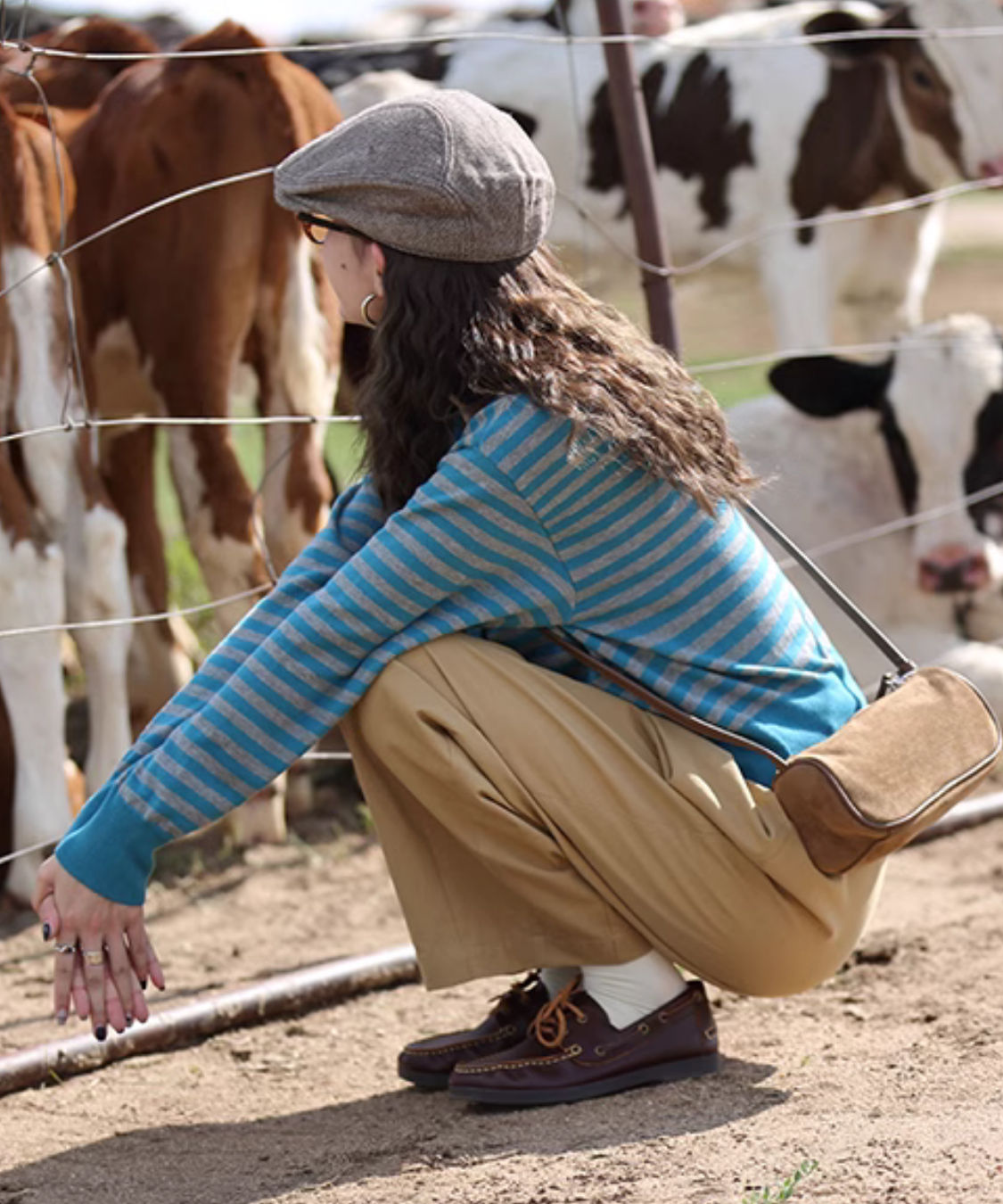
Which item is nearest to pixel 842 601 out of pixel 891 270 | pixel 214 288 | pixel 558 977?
pixel 558 977

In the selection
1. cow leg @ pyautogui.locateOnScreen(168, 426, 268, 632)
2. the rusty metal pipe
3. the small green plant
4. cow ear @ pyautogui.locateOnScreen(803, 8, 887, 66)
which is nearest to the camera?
the small green plant

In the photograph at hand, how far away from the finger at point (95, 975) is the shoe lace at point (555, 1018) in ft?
1.86

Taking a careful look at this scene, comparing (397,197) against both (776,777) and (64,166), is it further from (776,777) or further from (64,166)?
(64,166)

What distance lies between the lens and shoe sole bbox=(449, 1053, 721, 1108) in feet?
8.25

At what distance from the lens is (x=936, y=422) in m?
4.61

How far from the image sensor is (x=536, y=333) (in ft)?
7.96

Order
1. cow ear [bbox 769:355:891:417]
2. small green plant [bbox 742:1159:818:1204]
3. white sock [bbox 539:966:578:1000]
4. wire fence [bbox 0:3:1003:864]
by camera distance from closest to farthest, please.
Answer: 1. small green plant [bbox 742:1159:818:1204]
2. white sock [bbox 539:966:578:1000]
3. wire fence [bbox 0:3:1003:864]
4. cow ear [bbox 769:355:891:417]

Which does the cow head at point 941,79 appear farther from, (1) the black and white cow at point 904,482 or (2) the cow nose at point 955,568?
(2) the cow nose at point 955,568

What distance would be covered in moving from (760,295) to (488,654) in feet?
15.0

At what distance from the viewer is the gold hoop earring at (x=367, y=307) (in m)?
2.48

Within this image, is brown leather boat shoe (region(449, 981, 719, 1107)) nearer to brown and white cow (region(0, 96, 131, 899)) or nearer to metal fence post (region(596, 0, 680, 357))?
brown and white cow (region(0, 96, 131, 899))

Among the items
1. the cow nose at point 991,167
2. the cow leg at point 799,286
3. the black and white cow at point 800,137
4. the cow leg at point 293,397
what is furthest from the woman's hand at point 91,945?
the cow nose at point 991,167

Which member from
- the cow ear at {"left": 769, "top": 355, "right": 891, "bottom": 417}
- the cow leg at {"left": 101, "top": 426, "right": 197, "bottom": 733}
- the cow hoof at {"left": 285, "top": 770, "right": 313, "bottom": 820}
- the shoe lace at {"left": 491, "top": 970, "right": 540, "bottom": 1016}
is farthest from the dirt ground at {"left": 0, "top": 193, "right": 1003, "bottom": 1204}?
the cow ear at {"left": 769, "top": 355, "right": 891, "bottom": 417}

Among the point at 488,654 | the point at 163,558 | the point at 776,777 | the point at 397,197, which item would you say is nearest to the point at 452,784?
the point at 488,654
